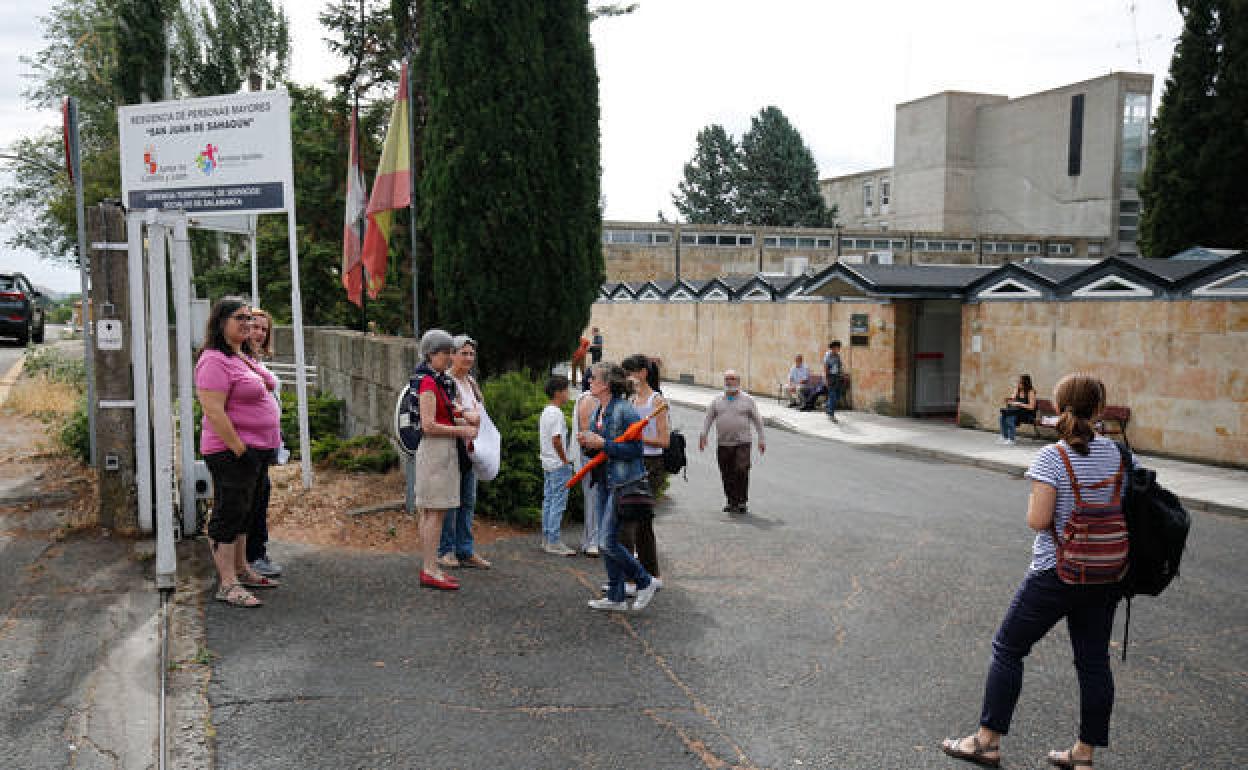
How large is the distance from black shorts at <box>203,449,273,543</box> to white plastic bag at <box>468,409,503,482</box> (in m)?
1.55

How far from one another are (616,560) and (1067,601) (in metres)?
2.91

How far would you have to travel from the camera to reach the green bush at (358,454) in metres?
9.91

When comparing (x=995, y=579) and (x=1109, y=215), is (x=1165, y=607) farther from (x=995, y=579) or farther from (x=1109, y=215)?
(x=1109, y=215)

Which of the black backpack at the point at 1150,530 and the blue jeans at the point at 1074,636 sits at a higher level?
the black backpack at the point at 1150,530

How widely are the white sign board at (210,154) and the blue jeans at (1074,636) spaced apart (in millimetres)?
7695

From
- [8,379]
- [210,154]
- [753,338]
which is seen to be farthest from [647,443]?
[753,338]

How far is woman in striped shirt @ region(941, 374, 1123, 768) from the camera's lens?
394 cm

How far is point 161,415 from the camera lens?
5.91 meters

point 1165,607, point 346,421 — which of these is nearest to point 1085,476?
point 1165,607

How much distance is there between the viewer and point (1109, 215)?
53.7 m

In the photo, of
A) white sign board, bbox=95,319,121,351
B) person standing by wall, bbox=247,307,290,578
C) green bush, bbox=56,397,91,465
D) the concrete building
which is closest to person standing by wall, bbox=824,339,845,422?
green bush, bbox=56,397,91,465

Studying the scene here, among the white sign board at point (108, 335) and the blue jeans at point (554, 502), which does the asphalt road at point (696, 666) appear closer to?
the blue jeans at point (554, 502)

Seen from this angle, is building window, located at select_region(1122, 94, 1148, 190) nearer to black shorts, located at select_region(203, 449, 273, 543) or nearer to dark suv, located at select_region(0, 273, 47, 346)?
dark suv, located at select_region(0, 273, 47, 346)

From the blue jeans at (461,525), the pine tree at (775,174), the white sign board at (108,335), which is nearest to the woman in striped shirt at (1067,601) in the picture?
the blue jeans at (461,525)
